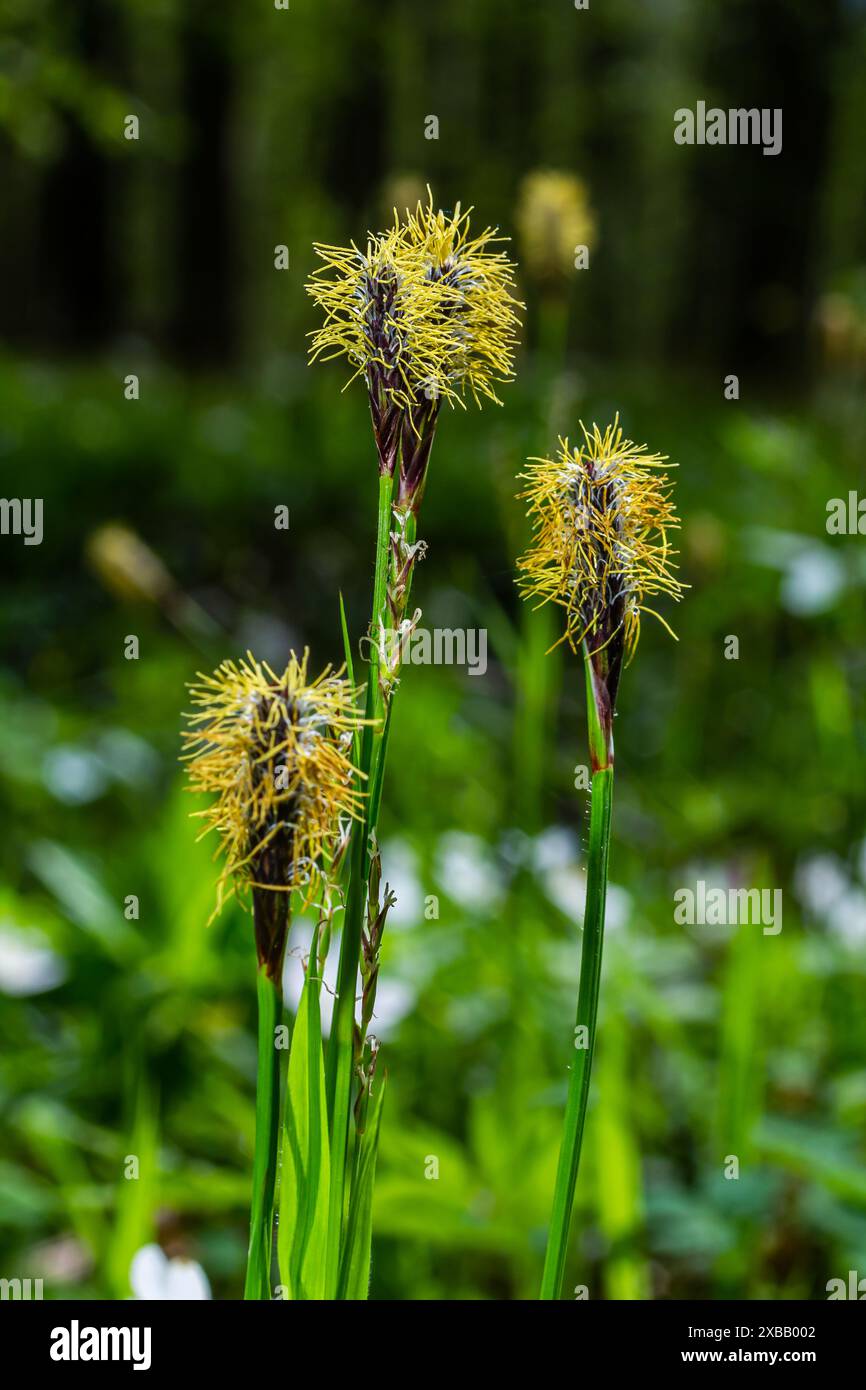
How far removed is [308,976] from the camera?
60 cm

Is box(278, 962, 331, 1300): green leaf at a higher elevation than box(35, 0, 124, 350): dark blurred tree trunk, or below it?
below

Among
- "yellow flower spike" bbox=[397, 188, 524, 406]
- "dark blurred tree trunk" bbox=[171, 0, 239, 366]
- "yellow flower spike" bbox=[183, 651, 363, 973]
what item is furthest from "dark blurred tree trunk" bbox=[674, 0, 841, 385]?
"yellow flower spike" bbox=[183, 651, 363, 973]

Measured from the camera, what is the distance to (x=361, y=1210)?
24.9 inches

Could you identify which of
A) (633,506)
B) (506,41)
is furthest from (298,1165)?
(506,41)

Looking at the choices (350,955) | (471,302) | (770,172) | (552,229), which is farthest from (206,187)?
(350,955)

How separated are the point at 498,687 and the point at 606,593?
4362 millimetres

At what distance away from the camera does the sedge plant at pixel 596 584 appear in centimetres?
56

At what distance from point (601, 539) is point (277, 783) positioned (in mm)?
180

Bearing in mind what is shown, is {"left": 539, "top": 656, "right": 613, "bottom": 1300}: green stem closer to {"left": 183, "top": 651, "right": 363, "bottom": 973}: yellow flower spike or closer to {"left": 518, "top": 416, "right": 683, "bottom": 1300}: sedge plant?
{"left": 518, "top": 416, "right": 683, "bottom": 1300}: sedge plant

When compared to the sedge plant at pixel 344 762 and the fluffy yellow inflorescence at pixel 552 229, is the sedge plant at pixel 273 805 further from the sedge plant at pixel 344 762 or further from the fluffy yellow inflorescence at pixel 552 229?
the fluffy yellow inflorescence at pixel 552 229

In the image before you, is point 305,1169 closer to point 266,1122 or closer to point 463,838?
point 266,1122

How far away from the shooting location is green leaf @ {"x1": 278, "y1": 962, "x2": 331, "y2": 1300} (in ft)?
2.03
